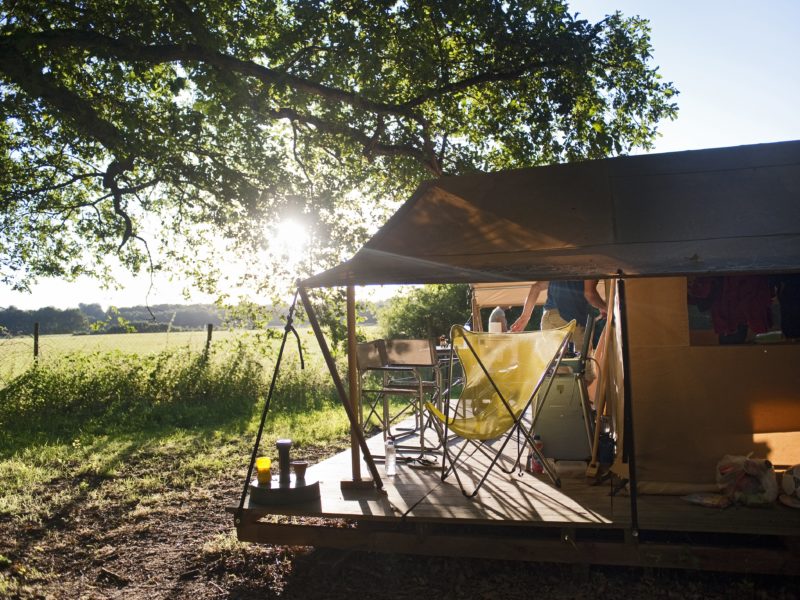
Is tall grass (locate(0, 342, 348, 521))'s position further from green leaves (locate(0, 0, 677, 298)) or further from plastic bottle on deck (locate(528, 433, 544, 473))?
plastic bottle on deck (locate(528, 433, 544, 473))

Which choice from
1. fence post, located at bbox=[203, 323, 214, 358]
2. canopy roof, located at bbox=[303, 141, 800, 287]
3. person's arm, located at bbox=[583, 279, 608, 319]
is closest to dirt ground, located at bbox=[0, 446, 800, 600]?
canopy roof, located at bbox=[303, 141, 800, 287]

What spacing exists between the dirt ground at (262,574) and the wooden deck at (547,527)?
154 millimetres

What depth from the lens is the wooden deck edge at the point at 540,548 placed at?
323 cm

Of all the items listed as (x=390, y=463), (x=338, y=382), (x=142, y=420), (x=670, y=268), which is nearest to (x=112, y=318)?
(x=142, y=420)

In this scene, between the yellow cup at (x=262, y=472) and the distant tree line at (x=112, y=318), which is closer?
the yellow cup at (x=262, y=472)

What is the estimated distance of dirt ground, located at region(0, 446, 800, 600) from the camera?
3400 mm

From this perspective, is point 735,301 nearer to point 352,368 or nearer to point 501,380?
point 501,380

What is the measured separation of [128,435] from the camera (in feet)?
27.5

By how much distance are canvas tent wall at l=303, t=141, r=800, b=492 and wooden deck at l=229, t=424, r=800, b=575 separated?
1.83ft

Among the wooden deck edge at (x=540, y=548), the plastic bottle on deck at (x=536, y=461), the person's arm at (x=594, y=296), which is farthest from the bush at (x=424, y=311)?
the wooden deck edge at (x=540, y=548)

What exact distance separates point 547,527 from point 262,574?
161 centimetres

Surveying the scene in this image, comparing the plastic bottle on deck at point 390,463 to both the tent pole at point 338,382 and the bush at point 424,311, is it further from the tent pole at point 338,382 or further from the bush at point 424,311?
the bush at point 424,311

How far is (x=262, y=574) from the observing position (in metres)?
3.84

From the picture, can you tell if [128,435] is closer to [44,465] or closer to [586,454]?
[44,465]
